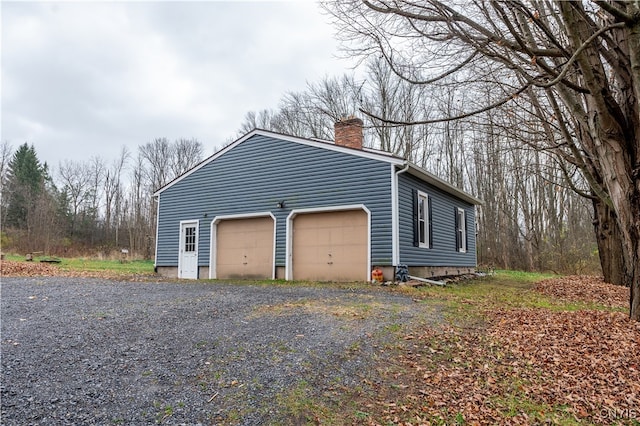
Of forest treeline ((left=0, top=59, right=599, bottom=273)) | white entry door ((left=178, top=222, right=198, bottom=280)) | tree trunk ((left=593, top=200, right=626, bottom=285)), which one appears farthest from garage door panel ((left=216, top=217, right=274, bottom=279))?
tree trunk ((left=593, top=200, right=626, bottom=285))

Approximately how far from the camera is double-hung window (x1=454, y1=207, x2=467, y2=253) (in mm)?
15156

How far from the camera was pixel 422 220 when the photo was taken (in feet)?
39.2

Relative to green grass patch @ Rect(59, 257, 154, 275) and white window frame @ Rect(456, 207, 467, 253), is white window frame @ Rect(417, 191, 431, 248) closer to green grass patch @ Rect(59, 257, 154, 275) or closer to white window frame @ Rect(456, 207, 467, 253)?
white window frame @ Rect(456, 207, 467, 253)

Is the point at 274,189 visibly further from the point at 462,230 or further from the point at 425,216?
the point at 462,230

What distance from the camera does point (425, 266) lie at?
1167 cm

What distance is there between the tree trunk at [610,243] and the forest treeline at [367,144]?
5137 mm

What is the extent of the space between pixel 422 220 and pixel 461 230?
183 inches

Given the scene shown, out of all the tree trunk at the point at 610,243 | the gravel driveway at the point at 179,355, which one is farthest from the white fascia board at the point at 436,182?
the gravel driveway at the point at 179,355

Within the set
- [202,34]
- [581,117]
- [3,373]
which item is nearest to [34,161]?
[202,34]

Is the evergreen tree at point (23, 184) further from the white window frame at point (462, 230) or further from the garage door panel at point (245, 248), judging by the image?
the white window frame at point (462, 230)

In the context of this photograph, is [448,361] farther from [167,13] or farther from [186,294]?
[167,13]

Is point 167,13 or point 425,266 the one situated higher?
point 167,13

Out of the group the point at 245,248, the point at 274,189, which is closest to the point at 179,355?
the point at 274,189

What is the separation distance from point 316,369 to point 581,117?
17.7 ft
